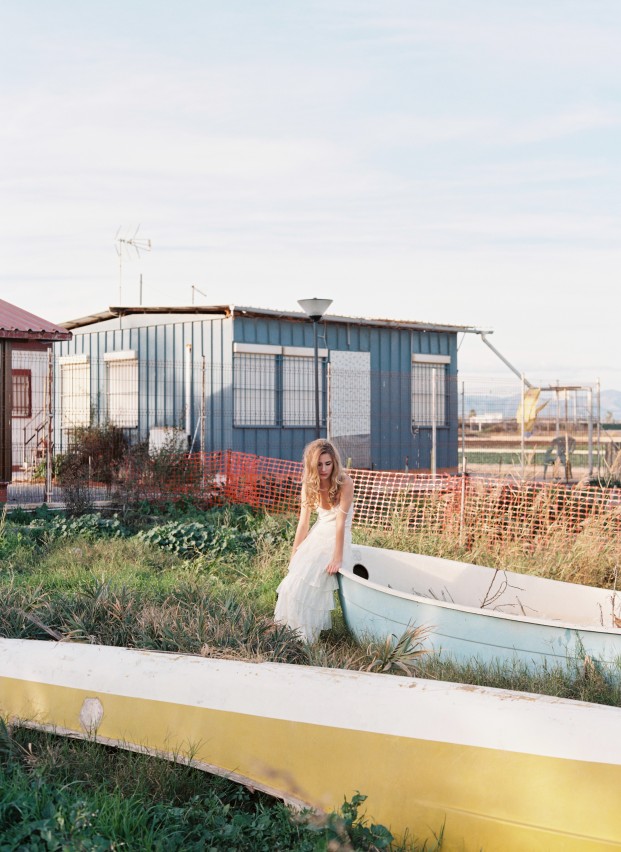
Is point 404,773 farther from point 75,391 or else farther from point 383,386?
point 75,391

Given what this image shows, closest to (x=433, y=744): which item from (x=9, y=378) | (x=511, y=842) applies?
(x=511, y=842)

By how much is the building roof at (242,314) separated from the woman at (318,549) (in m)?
10.6

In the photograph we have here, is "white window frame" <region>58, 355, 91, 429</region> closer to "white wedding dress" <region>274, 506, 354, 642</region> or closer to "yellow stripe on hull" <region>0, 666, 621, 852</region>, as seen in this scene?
"white wedding dress" <region>274, 506, 354, 642</region>

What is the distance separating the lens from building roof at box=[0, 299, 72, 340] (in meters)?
13.1

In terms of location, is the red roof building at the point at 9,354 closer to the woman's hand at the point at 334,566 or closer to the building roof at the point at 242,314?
the building roof at the point at 242,314

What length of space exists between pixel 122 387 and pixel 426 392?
6.52 meters

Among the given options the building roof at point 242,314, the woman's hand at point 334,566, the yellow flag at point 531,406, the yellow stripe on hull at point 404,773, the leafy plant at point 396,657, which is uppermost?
the building roof at point 242,314

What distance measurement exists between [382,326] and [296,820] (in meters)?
16.2

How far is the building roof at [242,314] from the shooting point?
55.3ft

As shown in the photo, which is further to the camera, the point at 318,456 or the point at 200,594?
the point at 318,456

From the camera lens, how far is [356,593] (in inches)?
233

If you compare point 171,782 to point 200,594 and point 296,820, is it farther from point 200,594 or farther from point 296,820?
point 200,594

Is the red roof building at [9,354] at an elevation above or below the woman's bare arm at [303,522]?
above

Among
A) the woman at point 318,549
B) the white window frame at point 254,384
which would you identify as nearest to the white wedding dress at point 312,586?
the woman at point 318,549
